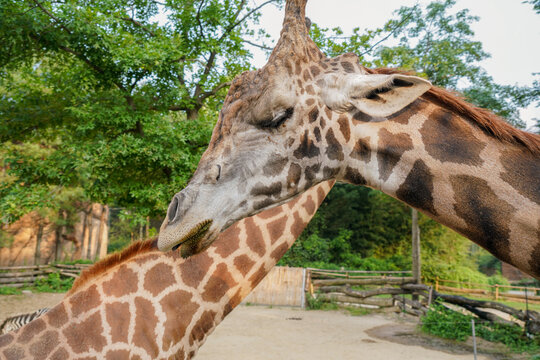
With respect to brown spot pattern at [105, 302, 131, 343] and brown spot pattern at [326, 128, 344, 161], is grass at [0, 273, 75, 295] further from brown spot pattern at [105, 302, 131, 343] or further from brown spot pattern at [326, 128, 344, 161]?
brown spot pattern at [326, 128, 344, 161]

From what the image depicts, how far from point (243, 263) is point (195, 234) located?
1.30 metres

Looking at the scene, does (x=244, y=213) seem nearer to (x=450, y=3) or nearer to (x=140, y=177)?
(x=140, y=177)

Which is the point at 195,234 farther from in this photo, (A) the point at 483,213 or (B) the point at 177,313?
(B) the point at 177,313

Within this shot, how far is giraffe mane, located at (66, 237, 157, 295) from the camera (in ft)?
8.84

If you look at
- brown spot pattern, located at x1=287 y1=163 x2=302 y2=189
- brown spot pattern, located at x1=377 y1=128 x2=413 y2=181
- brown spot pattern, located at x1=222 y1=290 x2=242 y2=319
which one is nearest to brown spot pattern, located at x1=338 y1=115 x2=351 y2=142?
brown spot pattern, located at x1=377 y1=128 x2=413 y2=181

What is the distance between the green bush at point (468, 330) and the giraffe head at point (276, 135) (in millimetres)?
10785

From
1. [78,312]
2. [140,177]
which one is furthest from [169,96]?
[78,312]

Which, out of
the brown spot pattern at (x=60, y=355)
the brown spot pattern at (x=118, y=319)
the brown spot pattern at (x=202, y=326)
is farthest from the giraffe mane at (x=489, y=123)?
the brown spot pattern at (x=60, y=355)

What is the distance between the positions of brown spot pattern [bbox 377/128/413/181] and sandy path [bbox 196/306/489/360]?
8259 mm

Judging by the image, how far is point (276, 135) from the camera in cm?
156

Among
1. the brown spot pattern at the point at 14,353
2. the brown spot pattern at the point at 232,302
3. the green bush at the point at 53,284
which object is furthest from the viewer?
the green bush at the point at 53,284

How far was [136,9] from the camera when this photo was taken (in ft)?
33.1

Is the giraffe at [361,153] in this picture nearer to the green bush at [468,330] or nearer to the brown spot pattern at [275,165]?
the brown spot pattern at [275,165]

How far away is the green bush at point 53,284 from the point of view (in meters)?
18.7
